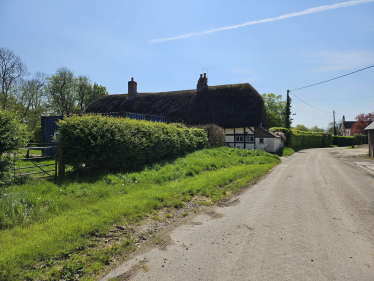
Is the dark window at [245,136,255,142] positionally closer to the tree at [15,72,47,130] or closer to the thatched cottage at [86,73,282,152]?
the thatched cottage at [86,73,282,152]

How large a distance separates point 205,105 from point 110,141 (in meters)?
20.7

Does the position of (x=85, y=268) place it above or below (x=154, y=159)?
below

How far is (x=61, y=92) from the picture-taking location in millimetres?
45531

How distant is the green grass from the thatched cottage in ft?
55.2

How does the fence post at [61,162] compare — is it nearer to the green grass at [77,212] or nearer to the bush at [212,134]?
the green grass at [77,212]

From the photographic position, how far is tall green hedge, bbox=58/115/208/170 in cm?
816

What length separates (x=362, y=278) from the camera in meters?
3.13

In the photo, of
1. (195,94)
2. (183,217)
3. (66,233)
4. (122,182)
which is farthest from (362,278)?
(195,94)

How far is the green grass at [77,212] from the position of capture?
348cm

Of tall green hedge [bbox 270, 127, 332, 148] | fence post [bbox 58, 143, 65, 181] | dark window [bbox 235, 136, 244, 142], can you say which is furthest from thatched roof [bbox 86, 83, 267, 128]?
fence post [bbox 58, 143, 65, 181]

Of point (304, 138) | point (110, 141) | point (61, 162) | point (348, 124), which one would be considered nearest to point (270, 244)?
point (110, 141)

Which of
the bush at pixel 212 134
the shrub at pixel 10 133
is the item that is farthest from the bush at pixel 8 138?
the bush at pixel 212 134

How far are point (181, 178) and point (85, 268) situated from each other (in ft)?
21.3

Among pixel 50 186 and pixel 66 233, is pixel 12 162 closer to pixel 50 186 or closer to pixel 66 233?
pixel 50 186
